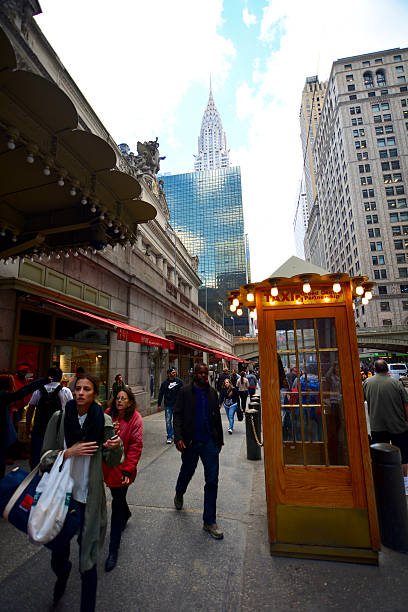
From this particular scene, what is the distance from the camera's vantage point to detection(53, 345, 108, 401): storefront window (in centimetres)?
852

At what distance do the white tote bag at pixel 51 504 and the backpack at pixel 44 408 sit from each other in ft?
9.56

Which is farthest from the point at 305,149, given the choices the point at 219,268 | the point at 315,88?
the point at 219,268

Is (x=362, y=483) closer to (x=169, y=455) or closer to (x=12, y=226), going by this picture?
(x=169, y=455)

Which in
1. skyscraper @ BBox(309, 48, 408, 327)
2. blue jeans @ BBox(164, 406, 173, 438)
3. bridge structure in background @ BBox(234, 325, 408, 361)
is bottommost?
blue jeans @ BBox(164, 406, 173, 438)

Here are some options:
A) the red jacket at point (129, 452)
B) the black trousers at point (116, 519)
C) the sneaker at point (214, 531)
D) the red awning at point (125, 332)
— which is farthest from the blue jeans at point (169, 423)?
the black trousers at point (116, 519)

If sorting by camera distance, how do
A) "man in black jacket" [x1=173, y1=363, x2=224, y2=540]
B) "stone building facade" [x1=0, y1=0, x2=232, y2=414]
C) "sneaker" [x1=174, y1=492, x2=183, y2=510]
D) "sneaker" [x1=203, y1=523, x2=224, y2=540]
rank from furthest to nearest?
"stone building facade" [x1=0, y1=0, x2=232, y2=414]
"sneaker" [x1=174, y1=492, x2=183, y2=510]
"man in black jacket" [x1=173, y1=363, x2=224, y2=540]
"sneaker" [x1=203, y1=523, x2=224, y2=540]

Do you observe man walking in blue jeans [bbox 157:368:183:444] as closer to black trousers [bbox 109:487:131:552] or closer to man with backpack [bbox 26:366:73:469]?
man with backpack [bbox 26:366:73:469]

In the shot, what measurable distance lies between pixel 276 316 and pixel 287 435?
4.91 feet

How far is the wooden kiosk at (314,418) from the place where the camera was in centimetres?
321

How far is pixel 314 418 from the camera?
3840 mm

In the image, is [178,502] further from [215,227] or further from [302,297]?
[215,227]

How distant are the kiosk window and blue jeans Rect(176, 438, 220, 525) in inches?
34.9

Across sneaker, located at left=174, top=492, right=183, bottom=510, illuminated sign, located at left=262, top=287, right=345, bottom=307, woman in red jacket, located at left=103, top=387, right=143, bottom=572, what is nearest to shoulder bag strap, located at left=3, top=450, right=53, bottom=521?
woman in red jacket, located at left=103, top=387, right=143, bottom=572

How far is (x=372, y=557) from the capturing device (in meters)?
3.01
